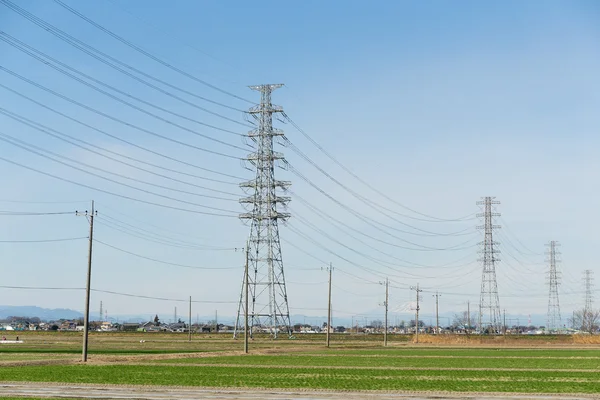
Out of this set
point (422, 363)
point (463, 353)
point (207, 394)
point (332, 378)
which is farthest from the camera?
point (463, 353)

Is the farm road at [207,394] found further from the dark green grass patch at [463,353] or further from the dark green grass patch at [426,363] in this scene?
the dark green grass patch at [463,353]

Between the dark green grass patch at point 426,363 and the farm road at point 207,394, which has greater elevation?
the farm road at point 207,394

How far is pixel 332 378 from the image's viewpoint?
4284cm

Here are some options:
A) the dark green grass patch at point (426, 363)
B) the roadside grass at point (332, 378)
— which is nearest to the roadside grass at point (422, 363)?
the dark green grass patch at point (426, 363)

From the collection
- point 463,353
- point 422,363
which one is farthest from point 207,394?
point 463,353

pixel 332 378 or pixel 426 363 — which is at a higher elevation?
pixel 332 378

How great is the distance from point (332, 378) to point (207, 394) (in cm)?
1199

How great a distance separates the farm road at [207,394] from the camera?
31.3m

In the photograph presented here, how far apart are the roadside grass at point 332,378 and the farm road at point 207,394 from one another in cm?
273

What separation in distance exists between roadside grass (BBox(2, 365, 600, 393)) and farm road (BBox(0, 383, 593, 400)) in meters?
2.73

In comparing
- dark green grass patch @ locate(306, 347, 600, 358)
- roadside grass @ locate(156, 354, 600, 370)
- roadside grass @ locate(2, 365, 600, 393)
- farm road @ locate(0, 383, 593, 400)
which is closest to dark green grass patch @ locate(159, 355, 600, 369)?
roadside grass @ locate(156, 354, 600, 370)

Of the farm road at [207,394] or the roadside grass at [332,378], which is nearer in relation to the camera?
the farm road at [207,394]

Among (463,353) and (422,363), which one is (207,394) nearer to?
(422,363)

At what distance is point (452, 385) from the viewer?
38.5m
